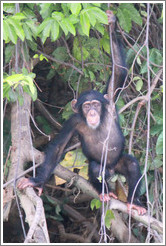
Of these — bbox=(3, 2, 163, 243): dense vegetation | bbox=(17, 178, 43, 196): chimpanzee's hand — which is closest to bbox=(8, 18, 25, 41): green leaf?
bbox=(3, 2, 163, 243): dense vegetation

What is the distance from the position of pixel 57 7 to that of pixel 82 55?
1167mm

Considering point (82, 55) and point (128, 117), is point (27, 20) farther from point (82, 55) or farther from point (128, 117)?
point (128, 117)

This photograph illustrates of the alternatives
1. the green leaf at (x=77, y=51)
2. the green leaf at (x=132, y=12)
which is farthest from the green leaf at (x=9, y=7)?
the green leaf at (x=132, y=12)

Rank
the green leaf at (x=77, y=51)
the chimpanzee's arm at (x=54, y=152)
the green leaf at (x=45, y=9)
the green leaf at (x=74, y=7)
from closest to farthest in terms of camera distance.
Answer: the green leaf at (x=74, y=7) → the green leaf at (x=45, y=9) → the chimpanzee's arm at (x=54, y=152) → the green leaf at (x=77, y=51)

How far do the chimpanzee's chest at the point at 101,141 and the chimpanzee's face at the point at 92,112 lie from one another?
193mm

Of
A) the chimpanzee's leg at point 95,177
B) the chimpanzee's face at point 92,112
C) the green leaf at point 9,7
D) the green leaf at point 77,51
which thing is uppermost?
the green leaf at point 9,7

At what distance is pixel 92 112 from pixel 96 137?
1.77 feet

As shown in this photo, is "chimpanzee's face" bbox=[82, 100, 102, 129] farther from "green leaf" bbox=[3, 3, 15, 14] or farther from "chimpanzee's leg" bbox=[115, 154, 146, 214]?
"green leaf" bbox=[3, 3, 15, 14]

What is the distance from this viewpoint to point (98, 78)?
6.80 metres

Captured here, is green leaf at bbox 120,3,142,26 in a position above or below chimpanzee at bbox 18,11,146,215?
above

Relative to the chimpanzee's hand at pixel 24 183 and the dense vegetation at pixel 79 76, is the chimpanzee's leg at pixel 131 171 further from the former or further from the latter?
the chimpanzee's hand at pixel 24 183

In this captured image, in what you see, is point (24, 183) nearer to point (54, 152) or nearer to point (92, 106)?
point (54, 152)

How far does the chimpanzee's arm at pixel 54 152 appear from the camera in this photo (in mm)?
5707

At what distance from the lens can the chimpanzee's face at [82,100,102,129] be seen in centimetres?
578
